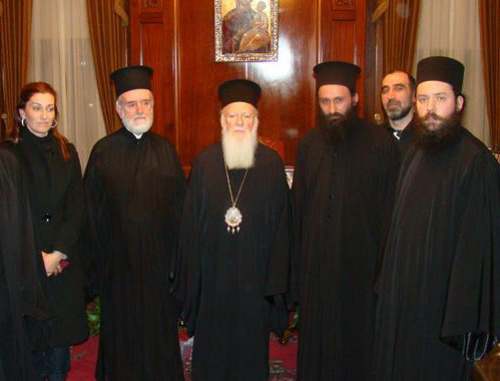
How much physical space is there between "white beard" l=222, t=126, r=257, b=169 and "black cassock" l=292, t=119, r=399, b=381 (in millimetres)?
495

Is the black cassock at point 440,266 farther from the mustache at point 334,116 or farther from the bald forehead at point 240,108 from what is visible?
the bald forehead at point 240,108

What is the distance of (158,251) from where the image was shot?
13.0ft

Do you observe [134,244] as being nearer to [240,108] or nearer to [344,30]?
[240,108]

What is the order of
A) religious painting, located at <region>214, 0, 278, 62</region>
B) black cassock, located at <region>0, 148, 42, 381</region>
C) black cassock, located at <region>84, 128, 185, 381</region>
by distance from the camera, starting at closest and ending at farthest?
black cassock, located at <region>0, 148, 42, 381</region> → black cassock, located at <region>84, 128, 185, 381</region> → religious painting, located at <region>214, 0, 278, 62</region>

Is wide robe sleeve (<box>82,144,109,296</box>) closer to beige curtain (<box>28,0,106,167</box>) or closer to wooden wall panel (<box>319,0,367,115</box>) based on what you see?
wooden wall panel (<box>319,0,367,115</box>)

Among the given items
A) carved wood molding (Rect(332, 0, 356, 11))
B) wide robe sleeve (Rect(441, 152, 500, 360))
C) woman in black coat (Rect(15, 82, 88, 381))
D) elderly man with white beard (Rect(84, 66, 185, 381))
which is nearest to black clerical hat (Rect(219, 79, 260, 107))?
elderly man with white beard (Rect(84, 66, 185, 381))

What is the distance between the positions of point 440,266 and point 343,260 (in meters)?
0.92

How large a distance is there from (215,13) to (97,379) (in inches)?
176

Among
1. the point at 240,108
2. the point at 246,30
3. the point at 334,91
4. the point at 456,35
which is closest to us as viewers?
the point at 240,108

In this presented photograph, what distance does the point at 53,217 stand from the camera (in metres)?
3.66

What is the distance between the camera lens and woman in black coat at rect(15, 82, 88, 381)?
358cm

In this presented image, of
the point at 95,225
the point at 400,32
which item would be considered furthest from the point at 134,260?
the point at 400,32

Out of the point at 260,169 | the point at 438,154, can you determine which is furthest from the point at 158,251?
the point at 438,154

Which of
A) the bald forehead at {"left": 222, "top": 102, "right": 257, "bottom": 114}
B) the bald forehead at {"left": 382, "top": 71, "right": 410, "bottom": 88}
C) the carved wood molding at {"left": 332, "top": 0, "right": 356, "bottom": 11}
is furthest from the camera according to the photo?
the carved wood molding at {"left": 332, "top": 0, "right": 356, "bottom": 11}
